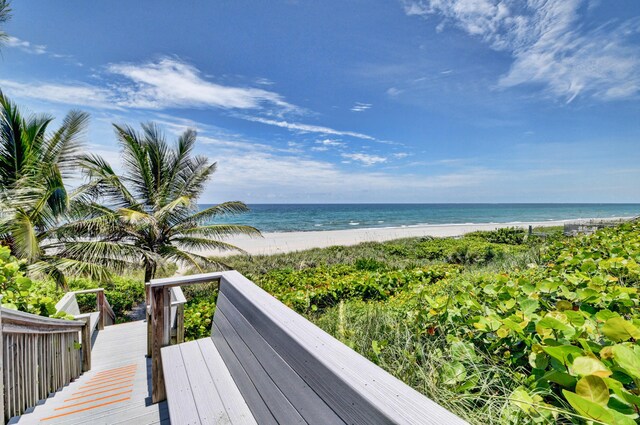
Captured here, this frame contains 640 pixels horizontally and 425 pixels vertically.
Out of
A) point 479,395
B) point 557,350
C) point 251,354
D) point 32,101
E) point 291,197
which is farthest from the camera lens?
point 291,197

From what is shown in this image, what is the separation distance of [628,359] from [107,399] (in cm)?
419

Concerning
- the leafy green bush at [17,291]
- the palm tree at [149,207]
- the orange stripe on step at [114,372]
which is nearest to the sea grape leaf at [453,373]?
the leafy green bush at [17,291]

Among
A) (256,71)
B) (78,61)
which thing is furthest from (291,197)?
(78,61)

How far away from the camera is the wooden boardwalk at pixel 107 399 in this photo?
2.51 meters

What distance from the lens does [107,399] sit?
3.02m

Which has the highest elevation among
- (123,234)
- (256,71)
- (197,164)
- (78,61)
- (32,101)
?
(256,71)

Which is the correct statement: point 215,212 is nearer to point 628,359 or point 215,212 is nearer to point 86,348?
point 86,348

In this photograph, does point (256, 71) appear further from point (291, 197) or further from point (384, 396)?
point (291, 197)

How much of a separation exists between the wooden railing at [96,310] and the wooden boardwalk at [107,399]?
2.96 feet

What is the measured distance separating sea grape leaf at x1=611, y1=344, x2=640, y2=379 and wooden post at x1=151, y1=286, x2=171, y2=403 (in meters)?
3.04

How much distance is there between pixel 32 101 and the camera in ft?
23.7

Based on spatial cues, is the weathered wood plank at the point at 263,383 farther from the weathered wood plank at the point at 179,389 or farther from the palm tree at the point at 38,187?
the palm tree at the point at 38,187

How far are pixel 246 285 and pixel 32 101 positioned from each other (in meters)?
9.12

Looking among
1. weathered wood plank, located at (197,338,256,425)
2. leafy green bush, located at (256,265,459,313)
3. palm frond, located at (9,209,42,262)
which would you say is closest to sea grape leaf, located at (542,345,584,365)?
weathered wood plank, located at (197,338,256,425)
